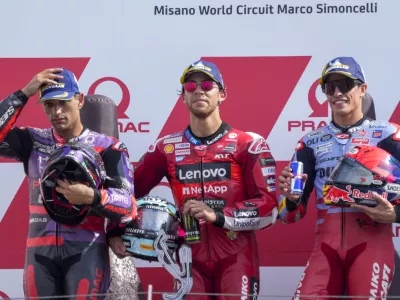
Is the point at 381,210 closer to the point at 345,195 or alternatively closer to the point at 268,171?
the point at 345,195

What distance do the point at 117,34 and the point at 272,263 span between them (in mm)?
1547

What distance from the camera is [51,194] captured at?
423 centimetres

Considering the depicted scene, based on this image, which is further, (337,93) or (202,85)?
(202,85)

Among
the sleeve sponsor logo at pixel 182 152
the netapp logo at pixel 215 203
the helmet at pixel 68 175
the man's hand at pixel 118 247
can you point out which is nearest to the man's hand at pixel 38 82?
the helmet at pixel 68 175

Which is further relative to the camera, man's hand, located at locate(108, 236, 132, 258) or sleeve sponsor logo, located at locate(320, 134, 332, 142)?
sleeve sponsor logo, located at locate(320, 134, 332, 142)

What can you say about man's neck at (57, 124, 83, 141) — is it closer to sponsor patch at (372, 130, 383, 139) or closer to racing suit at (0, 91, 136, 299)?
racing suit at (0, 91, 136, 299)

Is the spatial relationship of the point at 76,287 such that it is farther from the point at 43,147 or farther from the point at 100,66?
the point at 100,66

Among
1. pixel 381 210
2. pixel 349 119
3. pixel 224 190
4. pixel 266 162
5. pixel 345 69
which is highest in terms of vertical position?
pixel 345 69

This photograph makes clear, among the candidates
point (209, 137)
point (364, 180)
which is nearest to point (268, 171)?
point (209, 137)

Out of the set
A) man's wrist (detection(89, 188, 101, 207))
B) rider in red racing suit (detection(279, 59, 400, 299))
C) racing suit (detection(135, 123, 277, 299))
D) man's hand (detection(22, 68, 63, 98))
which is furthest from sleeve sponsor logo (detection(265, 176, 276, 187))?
man's hand (detection(22, 68, 63, 98))

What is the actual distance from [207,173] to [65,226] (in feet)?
2.45

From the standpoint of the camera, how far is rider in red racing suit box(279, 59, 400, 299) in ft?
14.0

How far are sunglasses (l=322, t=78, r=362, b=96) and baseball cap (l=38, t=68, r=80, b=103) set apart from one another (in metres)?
1.23

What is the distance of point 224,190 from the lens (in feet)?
15.1
